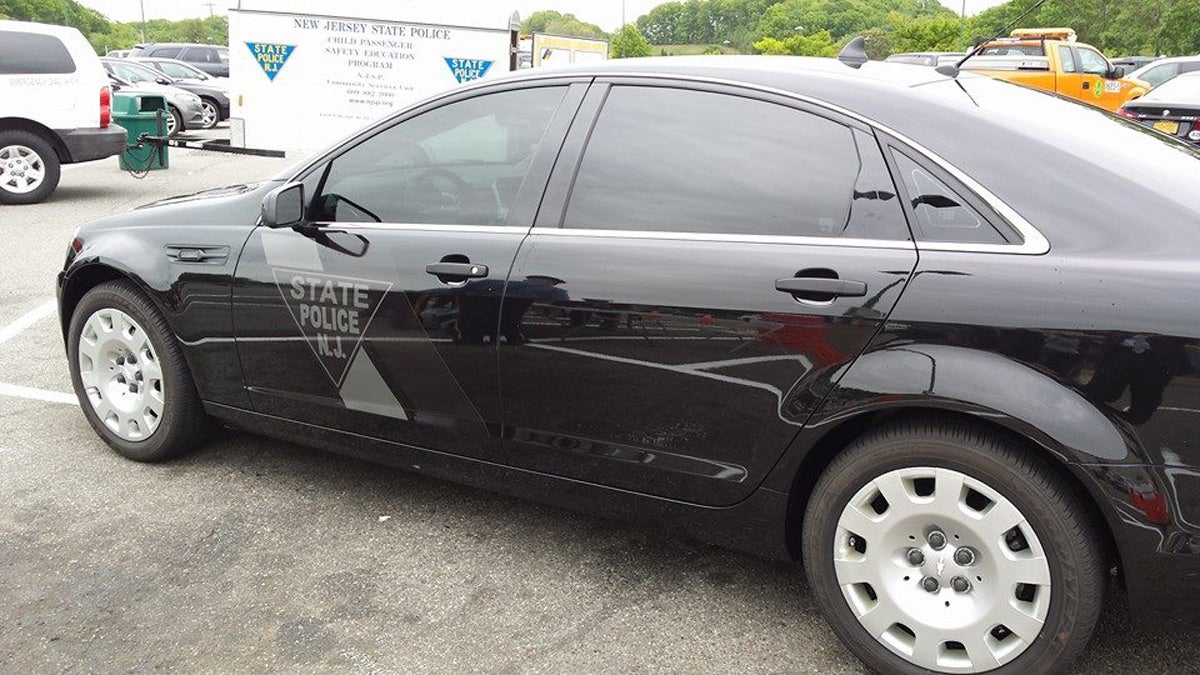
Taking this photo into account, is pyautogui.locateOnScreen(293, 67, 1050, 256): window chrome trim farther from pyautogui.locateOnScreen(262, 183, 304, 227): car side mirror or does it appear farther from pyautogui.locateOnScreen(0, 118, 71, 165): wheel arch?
pyautogui.locateOnScreen(0, 118, 71, 165): wheel arch

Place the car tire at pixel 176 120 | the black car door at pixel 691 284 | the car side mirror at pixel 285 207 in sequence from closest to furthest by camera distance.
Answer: the black car door at pixel 691 284
the car side mirror at pixel 285 207
the car tire at pixel 176 120

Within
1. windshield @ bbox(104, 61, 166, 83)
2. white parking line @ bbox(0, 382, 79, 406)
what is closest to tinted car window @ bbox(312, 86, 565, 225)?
white parking line @ bbox(0, 382, 79, 406)

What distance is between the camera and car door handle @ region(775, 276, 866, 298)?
2406mm

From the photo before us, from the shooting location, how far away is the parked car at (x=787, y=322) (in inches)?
87.4

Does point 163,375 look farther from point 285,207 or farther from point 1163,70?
point 1163,70

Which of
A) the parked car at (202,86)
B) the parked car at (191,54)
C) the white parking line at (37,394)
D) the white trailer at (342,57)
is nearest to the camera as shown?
the white parking line at (37,394)

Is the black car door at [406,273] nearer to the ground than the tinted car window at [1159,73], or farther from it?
nearer to the ground

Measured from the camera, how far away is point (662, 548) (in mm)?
3258

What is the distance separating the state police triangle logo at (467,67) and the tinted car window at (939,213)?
390 inches

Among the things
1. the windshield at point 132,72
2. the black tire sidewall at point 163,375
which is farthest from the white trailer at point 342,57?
the black tire sidewall at point 163,375

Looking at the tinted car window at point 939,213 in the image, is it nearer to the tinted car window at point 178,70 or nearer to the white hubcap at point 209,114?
the white hubcap at point 209,114

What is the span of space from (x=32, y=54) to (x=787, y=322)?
10.5 meters

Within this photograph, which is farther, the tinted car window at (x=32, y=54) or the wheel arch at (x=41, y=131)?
the wheel arch at (x=41, y=131)

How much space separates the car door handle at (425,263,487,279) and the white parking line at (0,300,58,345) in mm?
3727
